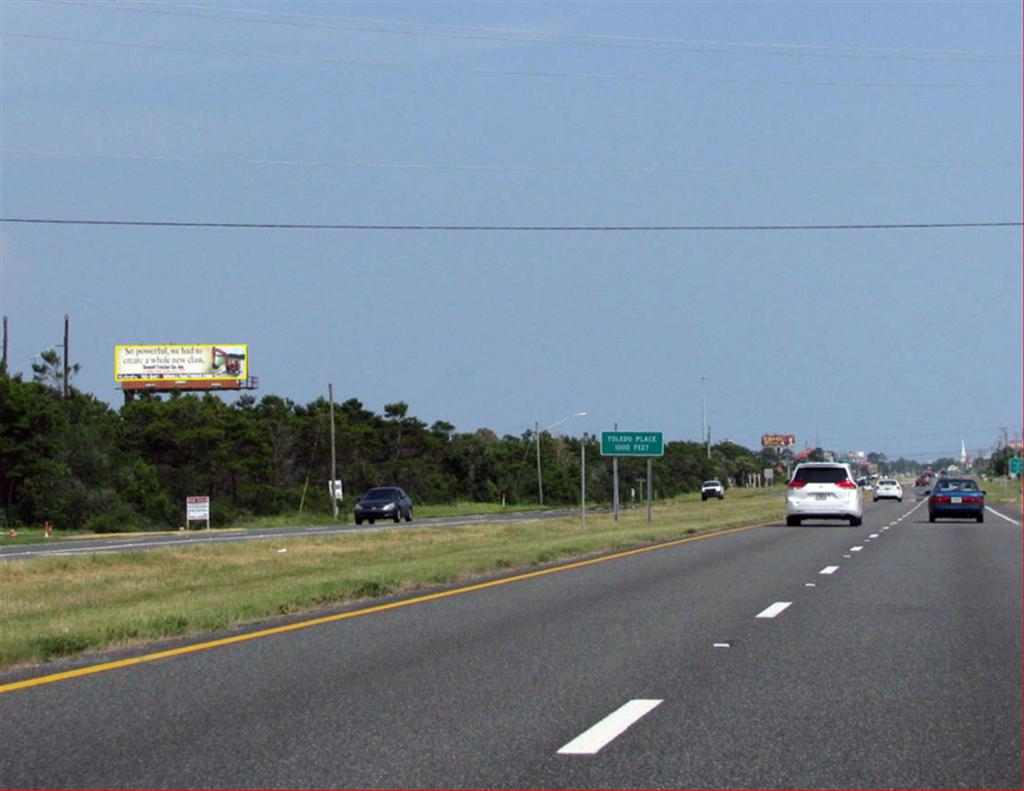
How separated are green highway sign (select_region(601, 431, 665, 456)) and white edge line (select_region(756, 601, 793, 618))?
124 feet

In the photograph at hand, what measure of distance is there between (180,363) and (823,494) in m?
74.5

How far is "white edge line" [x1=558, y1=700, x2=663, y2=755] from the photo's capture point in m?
8.73

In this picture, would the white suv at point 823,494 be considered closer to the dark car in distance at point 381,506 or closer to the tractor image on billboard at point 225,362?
the dark car in distance at point 381,506

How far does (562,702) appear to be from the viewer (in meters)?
10.5

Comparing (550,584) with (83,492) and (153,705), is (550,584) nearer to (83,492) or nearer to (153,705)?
(153,705)

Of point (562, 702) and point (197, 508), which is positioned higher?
point (197, 508)

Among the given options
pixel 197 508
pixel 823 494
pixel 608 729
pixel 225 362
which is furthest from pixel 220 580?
pixel 225 362

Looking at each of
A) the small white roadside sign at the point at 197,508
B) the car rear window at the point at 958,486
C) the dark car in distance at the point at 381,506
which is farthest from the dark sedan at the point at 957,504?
the small white roadside sign at the point at 197,508

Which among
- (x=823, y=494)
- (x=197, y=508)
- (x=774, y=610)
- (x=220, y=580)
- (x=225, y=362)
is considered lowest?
(x=774, y=610)

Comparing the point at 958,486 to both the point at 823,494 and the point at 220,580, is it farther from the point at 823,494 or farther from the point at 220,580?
the point at 220,580

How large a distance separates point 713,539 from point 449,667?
24800 mm

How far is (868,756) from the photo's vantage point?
8.54 meters

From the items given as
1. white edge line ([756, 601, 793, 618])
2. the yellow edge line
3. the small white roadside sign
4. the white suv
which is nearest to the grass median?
the yellow edge line

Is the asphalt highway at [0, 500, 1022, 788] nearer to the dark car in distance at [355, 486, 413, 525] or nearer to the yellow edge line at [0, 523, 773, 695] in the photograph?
the yellow edge line at [0, 523, 773, 695]
